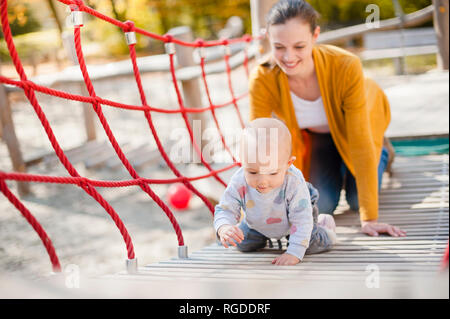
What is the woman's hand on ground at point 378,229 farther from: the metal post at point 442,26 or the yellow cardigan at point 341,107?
the metal post at point 442,26

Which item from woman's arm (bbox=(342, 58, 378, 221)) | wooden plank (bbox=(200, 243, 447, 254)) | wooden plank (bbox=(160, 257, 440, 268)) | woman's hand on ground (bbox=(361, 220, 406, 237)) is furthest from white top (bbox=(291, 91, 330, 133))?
wooden plank (bbox=(160, 257, 440, 268))

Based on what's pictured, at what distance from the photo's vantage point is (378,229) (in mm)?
1604

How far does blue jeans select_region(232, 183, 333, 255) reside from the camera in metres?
1.42

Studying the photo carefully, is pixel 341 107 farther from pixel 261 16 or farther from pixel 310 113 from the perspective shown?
pixel 261 16

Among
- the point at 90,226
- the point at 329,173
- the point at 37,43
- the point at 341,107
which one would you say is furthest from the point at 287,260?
the point at 37,43

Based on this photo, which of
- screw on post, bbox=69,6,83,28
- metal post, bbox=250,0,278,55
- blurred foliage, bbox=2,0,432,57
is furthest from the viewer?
blurred foliage, bbox=2,0,432,57

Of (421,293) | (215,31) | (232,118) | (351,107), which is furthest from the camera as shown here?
(215,31)

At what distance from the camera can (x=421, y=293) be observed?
59 centimetres

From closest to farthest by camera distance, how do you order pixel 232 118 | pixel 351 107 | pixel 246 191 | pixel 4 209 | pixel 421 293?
pixel 421 293 → pixel 246 191 → pixel 351 107 → pixel 4 209 → pixel 232 118

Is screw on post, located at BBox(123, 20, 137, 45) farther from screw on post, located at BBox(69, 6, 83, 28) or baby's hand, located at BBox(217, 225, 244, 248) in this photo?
baby's hand, located at BBox(217, 225, 244, 248)

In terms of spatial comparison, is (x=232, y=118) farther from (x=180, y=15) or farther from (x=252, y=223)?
(x=180, y=15)

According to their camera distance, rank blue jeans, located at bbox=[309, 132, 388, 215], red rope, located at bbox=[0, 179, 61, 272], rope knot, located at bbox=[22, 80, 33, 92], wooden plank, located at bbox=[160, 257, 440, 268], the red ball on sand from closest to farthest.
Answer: red rope, located at bbox=[0, 179, 61, 272], rope knot, located at bbox=[22, 80, 33, 92], wooden plank, located at bbox=[160, 257, 440, 268], blue jeans, located at bbox=[309, 132, 388, 215], the red ball on sand

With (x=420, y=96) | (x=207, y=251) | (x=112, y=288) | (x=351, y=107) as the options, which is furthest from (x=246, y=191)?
(x=420, y=96)
